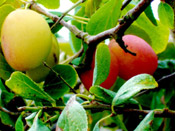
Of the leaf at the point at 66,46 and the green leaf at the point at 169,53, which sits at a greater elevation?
the green leaf at the point at 169,53

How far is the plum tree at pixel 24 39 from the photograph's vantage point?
2.19 feet

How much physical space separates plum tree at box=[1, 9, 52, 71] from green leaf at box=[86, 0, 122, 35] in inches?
5.8

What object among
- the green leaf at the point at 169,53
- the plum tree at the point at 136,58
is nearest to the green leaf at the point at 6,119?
the plum tree at the point at 136,58

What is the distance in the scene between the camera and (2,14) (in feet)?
2.42

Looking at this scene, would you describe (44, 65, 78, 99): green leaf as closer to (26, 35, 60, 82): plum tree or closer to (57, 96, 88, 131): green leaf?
(26, 35, 60, 82): plum tree

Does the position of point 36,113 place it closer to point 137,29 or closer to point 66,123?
point 66,123

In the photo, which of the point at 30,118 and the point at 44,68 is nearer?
the point at 30,118

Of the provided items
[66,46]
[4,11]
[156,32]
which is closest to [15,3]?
[4,11]

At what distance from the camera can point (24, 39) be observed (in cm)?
66

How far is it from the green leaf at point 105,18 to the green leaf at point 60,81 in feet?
0.41

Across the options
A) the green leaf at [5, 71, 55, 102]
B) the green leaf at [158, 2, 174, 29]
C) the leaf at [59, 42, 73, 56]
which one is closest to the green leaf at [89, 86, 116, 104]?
the green leaf at [5, 71, 55, 102]

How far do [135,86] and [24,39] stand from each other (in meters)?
0.27

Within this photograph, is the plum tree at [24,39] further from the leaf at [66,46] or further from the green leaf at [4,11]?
the leaf at [66,46]

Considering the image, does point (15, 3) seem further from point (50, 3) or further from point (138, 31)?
point (138, 31)
